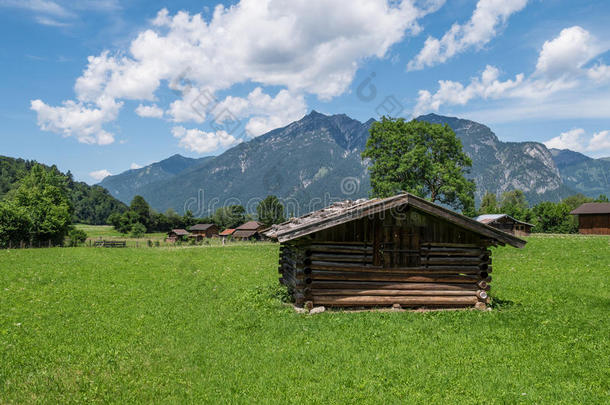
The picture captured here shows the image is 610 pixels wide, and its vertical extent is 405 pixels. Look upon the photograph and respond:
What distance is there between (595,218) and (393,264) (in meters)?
59.6

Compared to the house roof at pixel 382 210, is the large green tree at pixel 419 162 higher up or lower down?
higher up

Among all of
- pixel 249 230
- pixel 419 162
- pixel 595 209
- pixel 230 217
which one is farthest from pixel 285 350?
pixel 230 217

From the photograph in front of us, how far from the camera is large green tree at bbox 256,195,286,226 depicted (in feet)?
363

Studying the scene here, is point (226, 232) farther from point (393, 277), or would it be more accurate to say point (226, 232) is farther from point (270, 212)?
point (393, 277)

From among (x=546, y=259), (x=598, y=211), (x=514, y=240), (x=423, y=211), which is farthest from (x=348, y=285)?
(x=598, y=211)

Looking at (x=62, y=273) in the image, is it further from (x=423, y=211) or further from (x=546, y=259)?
(x=546, y=259)

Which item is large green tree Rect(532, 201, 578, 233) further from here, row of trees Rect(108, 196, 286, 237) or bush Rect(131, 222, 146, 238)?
bush Rect(131, 222, 146, 238)

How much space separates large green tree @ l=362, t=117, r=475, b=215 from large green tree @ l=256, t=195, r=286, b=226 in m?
63.2

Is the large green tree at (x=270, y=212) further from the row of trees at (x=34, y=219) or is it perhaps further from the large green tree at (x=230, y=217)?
the row of trees at (x=34, y=219)

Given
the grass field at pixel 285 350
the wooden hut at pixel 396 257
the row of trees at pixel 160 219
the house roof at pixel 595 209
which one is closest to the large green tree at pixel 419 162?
the house roof at pixel 595 209

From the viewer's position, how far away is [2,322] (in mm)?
13031

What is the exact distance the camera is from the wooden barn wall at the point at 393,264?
14.5 m

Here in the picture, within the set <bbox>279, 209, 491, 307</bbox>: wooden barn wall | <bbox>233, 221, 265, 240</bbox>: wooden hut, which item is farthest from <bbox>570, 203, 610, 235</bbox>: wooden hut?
<bbox>233, 221, 265, 240</bbox>: wooden hut

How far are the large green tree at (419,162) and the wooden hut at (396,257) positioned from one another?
30.3 m
